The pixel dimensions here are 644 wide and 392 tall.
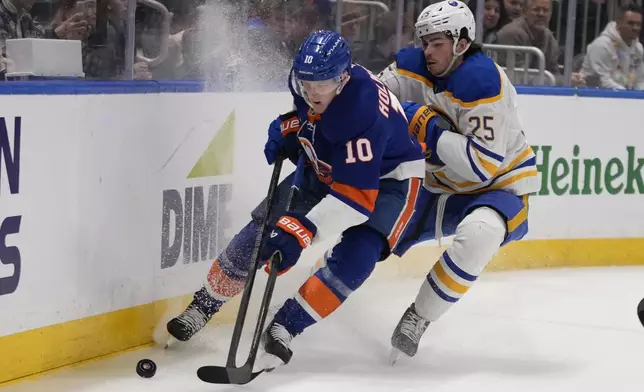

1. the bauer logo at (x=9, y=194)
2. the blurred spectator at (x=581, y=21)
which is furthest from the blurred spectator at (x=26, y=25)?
the blurred spectator at (x=581, y=21)

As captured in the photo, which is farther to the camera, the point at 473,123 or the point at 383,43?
the point at 383,43

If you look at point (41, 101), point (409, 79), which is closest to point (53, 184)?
point (41, 101)

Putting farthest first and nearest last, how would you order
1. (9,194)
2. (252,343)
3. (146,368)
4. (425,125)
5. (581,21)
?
1. (581,21)
2. (425,125)
3. (146,368)
4. (252,343)
5. (9,194)

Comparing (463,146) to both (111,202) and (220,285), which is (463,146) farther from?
(111,202)

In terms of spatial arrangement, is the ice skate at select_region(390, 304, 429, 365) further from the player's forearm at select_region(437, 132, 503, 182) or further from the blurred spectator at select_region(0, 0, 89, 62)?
the blurred spectator at select_region(0, 0, 89, 62)

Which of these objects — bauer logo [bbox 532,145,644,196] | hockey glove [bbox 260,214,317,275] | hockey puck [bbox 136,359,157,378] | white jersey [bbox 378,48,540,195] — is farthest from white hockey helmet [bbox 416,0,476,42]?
bauer logo [bbox 532,145,644,196]

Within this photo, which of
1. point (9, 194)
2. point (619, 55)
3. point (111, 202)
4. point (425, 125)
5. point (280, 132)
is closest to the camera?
point (9, 194)

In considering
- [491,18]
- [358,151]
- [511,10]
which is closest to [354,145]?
[358,151]

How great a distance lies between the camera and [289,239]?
3.06 m

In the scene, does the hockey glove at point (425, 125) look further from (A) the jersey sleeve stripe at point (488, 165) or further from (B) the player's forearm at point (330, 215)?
(B) the player's forearm at point (330, 215)

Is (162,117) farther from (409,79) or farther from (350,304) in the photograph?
(350,304)

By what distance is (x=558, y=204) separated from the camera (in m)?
5.55

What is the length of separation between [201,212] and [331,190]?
2.67 ft

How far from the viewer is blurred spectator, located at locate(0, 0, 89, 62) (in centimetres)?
337
